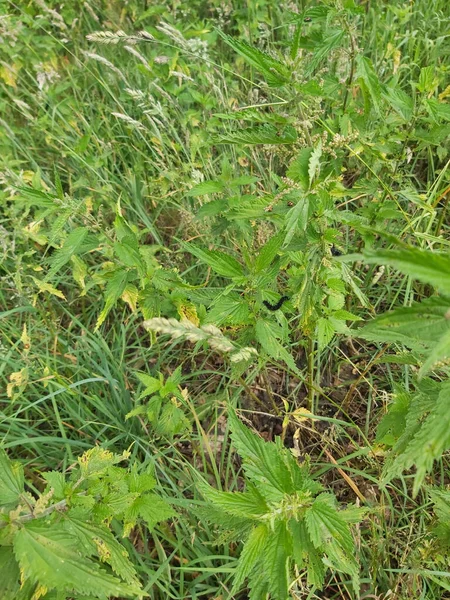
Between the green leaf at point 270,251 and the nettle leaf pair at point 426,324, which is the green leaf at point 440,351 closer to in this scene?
the nettle leaf pair at point 426,324

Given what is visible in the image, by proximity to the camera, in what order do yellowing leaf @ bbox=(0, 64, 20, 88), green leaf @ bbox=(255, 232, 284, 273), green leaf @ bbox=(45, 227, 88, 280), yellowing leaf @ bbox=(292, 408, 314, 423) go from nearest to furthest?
green leaf @ bbox=(255, 232, 284, 273) < green leaf @ bbox=(45, 227, 88, 280) < yellowing leaf @ bbox=(292, 408, 314, 423) < yellowing leaf @ bbox=(0, 64, 20, 88)

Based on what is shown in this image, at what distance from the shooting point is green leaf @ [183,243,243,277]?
1408 millimetres

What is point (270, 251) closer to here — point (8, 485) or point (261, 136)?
point (261, 136)

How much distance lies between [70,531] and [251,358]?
2.19 feet

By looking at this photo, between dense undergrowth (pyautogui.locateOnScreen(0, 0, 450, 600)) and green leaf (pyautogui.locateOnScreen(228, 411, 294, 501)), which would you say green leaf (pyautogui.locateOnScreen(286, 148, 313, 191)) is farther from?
green leaf (pyautogui.locateOnScreen(228, 411, 294, 501))

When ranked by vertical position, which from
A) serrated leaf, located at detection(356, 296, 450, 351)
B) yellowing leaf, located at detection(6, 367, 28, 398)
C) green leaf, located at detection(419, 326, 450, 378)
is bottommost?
yellowing leaf, located at detection(6, 367, 28, 398)

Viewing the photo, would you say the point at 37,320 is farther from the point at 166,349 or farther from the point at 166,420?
the point at 166,420

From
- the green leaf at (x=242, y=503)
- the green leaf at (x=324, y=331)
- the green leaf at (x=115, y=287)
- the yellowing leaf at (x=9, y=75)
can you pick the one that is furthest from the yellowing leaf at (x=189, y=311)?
the yellowing leaf at (x=9, y=75)

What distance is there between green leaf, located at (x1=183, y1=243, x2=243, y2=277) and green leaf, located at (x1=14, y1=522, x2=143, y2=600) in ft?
2.49

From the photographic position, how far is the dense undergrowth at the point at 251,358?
1093 mm

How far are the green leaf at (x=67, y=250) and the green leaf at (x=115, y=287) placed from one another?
0.15m

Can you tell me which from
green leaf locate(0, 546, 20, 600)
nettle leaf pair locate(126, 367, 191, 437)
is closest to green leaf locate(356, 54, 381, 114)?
nettle leaf pair locate(126, 367, 191, 437)

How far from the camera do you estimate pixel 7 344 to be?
2348 mm

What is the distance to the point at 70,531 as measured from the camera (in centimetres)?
115
